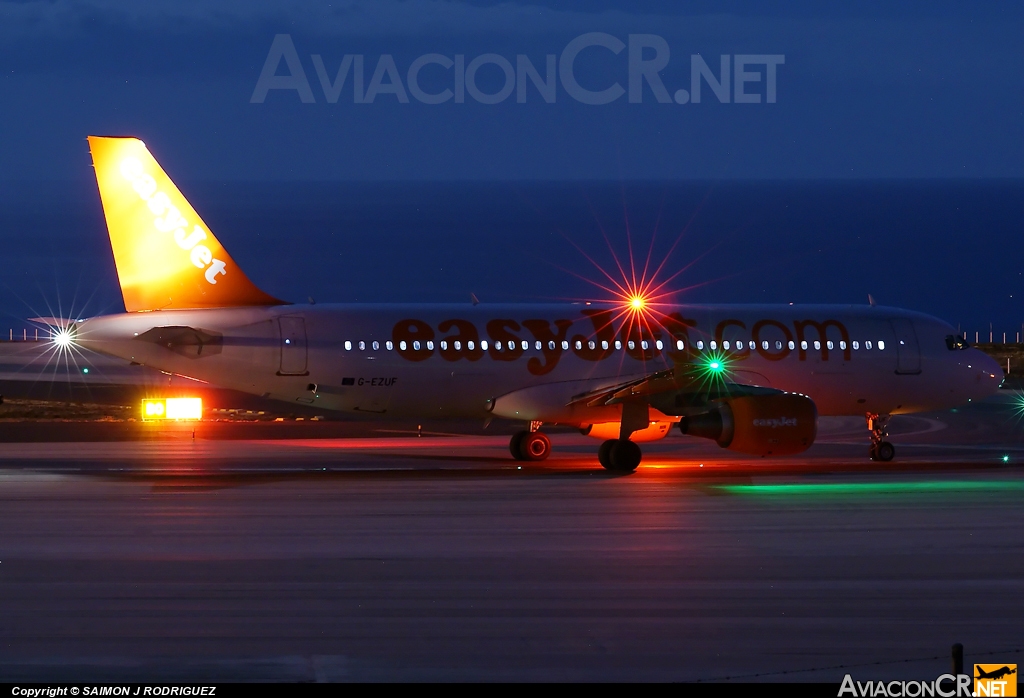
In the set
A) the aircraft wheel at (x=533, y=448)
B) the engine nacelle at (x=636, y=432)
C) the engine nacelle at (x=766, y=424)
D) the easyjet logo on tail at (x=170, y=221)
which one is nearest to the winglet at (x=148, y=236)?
the easyjet logo on tail at (x=170, y=221)

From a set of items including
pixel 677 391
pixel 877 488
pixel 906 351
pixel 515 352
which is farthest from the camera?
pixel 906 351

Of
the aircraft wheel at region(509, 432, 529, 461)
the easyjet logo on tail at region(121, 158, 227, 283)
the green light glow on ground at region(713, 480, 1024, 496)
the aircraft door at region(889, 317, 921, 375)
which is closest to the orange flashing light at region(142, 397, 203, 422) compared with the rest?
the easyjet logo on tail at region(121, 158, 227, 283)

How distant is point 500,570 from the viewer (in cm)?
1773

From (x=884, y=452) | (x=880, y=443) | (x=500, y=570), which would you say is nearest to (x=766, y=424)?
(x=884, y=452)

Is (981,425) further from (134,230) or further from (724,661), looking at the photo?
(724,661)

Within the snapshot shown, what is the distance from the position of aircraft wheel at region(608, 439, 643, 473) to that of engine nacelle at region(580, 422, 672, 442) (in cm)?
87

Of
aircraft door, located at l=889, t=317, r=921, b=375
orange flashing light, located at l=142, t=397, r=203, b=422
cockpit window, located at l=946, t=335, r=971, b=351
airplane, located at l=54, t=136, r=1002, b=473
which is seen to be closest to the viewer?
airplane, located at l=54, t=136, r=1002, b=473

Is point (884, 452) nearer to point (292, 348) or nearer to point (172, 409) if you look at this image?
point (292, 348)

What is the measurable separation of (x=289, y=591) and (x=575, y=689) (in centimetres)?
510

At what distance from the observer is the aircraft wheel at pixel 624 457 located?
29.5m

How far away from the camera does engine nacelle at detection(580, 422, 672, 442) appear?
30.8 meters

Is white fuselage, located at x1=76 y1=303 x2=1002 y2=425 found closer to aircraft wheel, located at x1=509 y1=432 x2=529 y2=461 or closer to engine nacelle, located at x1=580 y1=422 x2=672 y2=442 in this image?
engine nacelle, located at x1=580 y1=422 x2=672 y2=442

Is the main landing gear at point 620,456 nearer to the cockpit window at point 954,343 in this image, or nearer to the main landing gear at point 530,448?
the main landing gear at point 530,448

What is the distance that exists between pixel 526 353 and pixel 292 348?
193 inches
